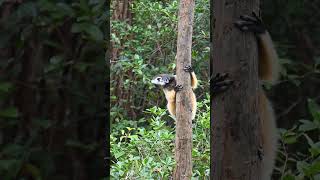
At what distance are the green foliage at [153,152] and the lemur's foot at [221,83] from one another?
297 centimetres

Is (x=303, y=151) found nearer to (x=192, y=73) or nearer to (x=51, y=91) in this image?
(x=51, y=91)

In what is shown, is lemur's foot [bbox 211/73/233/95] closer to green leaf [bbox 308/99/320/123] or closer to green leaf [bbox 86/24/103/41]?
green leaf [bbox 86/24/103/41]

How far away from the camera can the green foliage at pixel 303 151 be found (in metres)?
1.40

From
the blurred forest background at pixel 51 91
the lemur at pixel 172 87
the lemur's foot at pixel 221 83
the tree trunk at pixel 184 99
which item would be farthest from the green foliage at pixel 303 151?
the lemur at pixel 172 87

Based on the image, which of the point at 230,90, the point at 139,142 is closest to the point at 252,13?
the point at 230,90

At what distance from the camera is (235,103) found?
1156mm

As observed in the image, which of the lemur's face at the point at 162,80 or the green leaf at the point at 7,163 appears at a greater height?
the lemur's face at the point at 162,80

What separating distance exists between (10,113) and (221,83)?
0.46 meters

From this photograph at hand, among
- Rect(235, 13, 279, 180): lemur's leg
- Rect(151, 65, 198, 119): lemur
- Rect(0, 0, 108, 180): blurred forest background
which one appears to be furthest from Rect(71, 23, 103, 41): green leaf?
Rect(151, 65, 198, 119): lemur

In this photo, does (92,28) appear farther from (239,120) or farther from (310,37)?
(310,37)

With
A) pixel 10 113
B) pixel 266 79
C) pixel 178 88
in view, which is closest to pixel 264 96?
pixel 266 79

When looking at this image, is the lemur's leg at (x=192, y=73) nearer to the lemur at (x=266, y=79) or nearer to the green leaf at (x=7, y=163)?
the lemur at (x=266, y=79)

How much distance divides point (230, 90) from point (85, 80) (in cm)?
32

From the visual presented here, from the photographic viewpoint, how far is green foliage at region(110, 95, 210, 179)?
416cm
